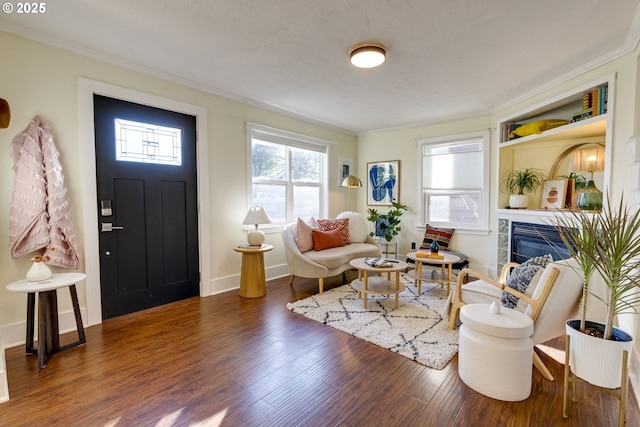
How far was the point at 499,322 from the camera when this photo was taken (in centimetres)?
179

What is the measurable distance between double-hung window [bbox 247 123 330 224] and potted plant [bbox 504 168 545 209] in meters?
2.90

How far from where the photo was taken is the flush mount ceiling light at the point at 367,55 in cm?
250

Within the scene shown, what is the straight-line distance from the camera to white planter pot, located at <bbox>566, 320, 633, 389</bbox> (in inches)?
59.2

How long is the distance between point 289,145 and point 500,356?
3.81 metres

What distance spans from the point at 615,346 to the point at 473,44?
2.38 meters

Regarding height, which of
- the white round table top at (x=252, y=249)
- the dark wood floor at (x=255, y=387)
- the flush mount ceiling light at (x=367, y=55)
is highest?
the flush mount ceiling light at (x=367, y=55)

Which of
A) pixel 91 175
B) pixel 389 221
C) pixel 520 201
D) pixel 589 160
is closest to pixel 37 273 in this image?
pixel 91 175

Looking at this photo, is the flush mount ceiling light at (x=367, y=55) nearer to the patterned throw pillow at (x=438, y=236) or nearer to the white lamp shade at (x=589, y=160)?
the white lamp shade at (x=589, y=160)

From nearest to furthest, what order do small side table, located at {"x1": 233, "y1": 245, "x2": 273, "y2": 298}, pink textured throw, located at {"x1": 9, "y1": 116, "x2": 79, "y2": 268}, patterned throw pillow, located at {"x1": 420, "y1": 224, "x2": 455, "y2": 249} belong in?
pink textured throw, located at {"x1": 9, "y1": 116, "x2": 79, "y2": 268} < small side table, located at {"x1": 233, "y1": 245, "x2": 273, "y2": 298} < patterned throw pillow, located at {"x1": 420, "y1": 224, "x2": 455, "y2": 249}

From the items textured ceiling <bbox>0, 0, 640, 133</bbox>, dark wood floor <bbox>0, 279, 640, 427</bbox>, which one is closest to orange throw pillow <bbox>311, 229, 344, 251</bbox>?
dark wood floor <bbox>0, 279, 640, 427</bbox>

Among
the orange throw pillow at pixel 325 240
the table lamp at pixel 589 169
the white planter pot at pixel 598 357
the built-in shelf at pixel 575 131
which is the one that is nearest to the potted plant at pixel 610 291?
the white planter pot at pixel 598 357

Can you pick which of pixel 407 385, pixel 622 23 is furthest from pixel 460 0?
pixel 407 385

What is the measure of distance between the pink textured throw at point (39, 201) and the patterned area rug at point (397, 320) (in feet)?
7.23

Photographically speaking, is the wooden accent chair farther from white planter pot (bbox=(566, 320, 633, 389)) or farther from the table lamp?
the table lamp
